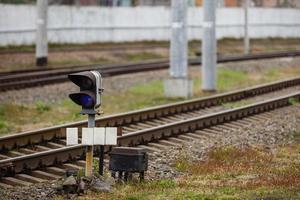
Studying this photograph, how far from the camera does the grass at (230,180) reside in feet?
34.4

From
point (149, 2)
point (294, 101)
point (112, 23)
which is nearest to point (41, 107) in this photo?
point (294, 101)

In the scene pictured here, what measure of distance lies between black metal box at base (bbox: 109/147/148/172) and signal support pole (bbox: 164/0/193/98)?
13.0 m

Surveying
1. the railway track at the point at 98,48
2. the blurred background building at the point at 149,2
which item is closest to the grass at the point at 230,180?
the railway track at the point at 98,48

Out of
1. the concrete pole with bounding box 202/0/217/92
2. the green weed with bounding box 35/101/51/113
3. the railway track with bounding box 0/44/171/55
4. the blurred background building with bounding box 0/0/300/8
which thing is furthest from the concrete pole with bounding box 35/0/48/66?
the green weed with bounding box 35/101/51/113

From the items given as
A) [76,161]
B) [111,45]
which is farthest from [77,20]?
[76,161]

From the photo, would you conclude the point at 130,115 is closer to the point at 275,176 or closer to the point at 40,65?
the point at 275,176

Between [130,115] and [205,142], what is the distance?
292 centimetres

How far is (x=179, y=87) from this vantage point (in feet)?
81.0

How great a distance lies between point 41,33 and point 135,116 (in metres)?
17.3

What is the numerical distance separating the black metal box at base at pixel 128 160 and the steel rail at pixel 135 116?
3355 mm

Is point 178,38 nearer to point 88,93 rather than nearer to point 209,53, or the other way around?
point 209,53

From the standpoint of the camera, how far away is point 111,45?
159 ft

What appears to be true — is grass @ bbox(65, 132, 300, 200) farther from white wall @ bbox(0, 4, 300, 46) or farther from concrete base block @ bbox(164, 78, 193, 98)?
white wall @ bbox(0, 4, 300, 46)

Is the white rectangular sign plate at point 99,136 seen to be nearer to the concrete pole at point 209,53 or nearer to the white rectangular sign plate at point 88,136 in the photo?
the white rectangular sign plate at point 88,136
